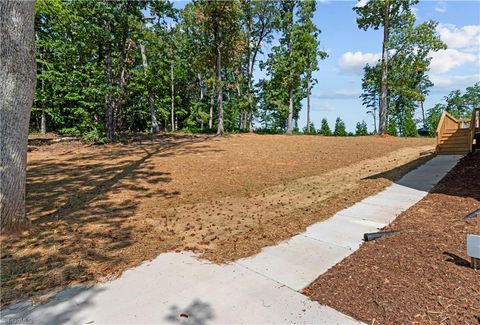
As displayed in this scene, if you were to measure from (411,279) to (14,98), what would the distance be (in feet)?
15.5

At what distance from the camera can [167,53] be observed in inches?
715

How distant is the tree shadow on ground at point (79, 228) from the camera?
280 cm

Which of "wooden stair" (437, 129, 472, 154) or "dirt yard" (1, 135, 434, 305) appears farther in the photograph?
"wooden stair" (437, 129, 472, 154)

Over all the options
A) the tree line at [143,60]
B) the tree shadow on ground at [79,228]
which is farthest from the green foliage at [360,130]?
the tree shadow on ground at [79,228]

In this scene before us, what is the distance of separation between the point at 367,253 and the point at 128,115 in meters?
25.0

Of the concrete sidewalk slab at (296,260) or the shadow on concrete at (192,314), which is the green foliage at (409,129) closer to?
the concrete sidewalk slab at (296,260)

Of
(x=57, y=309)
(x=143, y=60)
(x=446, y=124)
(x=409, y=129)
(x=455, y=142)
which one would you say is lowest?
(x=57, y=309)

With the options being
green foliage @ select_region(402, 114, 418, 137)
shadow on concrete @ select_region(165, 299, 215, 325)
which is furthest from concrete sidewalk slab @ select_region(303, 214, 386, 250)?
green foliage @ select_region(402, 114, 418, 137)

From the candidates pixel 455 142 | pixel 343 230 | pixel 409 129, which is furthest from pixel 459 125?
pixel 409 129

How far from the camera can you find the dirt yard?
10.2 feet

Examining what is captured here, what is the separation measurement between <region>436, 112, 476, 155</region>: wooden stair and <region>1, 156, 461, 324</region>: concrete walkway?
26.5 ft

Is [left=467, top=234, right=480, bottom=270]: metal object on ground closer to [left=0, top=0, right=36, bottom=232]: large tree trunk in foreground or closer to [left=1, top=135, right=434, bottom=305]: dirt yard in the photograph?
[left=1, top=135, right=434, bottom=305]: dirt yard

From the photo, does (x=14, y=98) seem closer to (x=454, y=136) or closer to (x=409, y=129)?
(x=454, y=136)

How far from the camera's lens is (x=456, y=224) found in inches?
145
